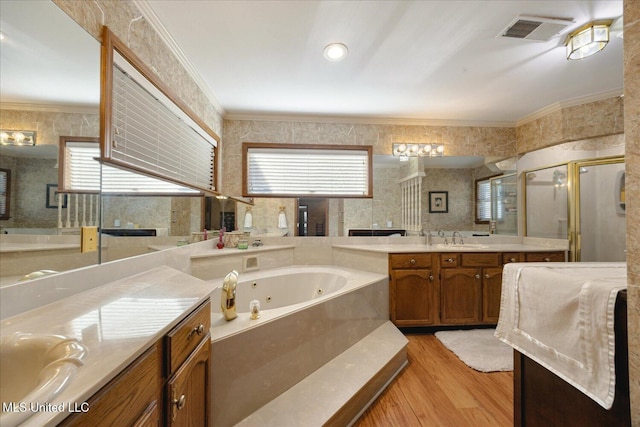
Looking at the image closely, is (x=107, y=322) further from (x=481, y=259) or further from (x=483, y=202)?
(x=483, y=202)

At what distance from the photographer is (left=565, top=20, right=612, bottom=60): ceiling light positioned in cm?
166

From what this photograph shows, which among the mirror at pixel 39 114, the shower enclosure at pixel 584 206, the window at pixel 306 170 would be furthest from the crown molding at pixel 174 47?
the shower enclosure at pixel 584 206

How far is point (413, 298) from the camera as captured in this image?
261cm

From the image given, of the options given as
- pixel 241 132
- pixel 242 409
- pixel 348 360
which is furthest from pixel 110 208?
pixel 241 132

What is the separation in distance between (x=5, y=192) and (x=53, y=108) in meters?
0.38

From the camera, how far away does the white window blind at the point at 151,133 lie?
1340 mm

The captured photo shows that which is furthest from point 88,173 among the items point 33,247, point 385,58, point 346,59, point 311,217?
point 311,217

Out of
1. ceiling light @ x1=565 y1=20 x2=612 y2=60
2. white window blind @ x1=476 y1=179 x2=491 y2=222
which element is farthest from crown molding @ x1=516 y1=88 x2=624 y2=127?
ceiling light @ x1=565 y1=20 x2=612 y2=60

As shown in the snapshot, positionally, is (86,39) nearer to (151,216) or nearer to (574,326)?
(151,216)

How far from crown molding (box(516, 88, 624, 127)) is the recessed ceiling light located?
2.51 m

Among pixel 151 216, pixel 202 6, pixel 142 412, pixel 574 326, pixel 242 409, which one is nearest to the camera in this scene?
pixel 142 412

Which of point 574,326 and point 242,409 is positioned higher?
point 574,326

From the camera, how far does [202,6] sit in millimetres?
1525

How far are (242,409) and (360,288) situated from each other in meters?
1.20
